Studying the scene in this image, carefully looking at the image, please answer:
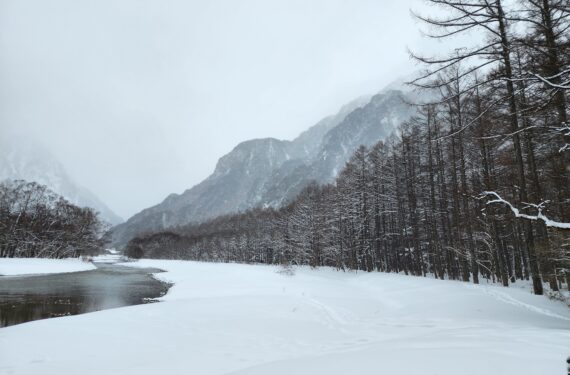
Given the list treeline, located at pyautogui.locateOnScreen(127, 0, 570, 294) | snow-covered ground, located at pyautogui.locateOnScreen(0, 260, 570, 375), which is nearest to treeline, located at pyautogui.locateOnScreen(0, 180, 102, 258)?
treeline, located at pyautogui.locateOnScreen(127, 0, 570, 294)

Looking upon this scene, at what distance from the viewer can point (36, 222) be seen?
67.8m

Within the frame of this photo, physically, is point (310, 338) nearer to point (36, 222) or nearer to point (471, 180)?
point (471, 180)

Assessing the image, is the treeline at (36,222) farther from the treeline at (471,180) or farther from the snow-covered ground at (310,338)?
the snow-covered ground at (310,338)

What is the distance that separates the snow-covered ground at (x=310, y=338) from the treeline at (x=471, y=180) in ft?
6.64

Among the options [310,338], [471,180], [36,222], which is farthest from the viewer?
[36,222]

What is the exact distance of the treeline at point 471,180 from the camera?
6.19 m

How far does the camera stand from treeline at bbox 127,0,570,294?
6188 mm

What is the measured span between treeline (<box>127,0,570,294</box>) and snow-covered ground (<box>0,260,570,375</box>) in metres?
2.02

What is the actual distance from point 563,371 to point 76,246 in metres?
98.7

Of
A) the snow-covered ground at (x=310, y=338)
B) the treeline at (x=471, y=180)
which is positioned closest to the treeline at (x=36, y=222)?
the treeline at (x=471, y=180)

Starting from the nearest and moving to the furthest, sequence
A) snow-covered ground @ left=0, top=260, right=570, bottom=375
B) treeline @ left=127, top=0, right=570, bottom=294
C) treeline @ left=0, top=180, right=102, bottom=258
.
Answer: snow-covered ground @ left=0, top=260, right=570, bottom=375 → treeline @ left=127, top=0, right=570, bottom=294 → treeline @ left=0, top=180, right=102, bottom=258

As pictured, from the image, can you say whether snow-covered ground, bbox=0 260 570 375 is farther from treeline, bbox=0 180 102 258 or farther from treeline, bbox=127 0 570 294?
treeline, bbox=0 180 102 258

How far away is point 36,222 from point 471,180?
265ft

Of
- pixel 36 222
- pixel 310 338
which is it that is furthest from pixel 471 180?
pixel 36 222
